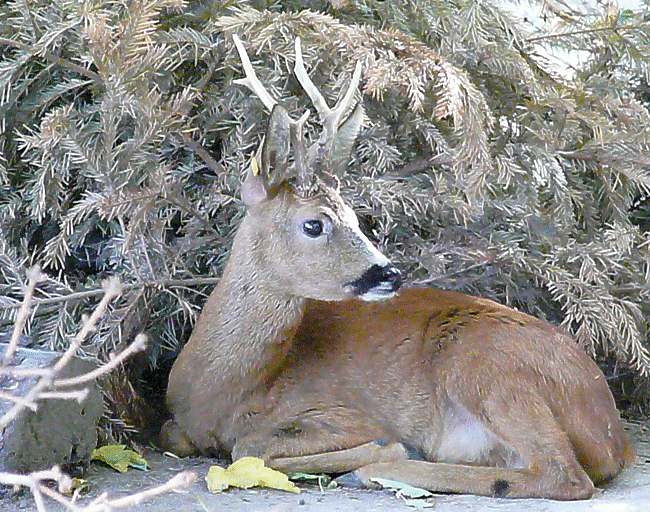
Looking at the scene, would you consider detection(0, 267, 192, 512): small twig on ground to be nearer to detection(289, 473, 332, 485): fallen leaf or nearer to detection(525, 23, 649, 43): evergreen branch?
detection(289, 473, 332, 485): fallen leaf

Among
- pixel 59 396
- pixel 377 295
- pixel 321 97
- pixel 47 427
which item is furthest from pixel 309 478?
pixel 59 396

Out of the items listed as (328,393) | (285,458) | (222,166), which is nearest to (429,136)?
(222,166)

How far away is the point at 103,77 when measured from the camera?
4.33 m

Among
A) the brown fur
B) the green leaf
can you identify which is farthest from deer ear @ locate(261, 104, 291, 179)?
the green leaf

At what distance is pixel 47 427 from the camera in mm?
3828

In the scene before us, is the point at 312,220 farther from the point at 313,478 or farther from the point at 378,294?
the point at 313,478

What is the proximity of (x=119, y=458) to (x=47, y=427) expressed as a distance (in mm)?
560

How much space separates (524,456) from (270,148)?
155 centimetres

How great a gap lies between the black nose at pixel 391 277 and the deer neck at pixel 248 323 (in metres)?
0.42

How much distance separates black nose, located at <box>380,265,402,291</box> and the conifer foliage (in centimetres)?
49

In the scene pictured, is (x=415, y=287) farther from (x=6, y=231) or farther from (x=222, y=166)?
(x=6, y=231)

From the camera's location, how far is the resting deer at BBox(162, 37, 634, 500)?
431 cm

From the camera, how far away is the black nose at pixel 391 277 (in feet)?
14.0

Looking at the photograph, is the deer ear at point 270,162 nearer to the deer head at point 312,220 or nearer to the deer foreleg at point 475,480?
the deer head at point 312,220
